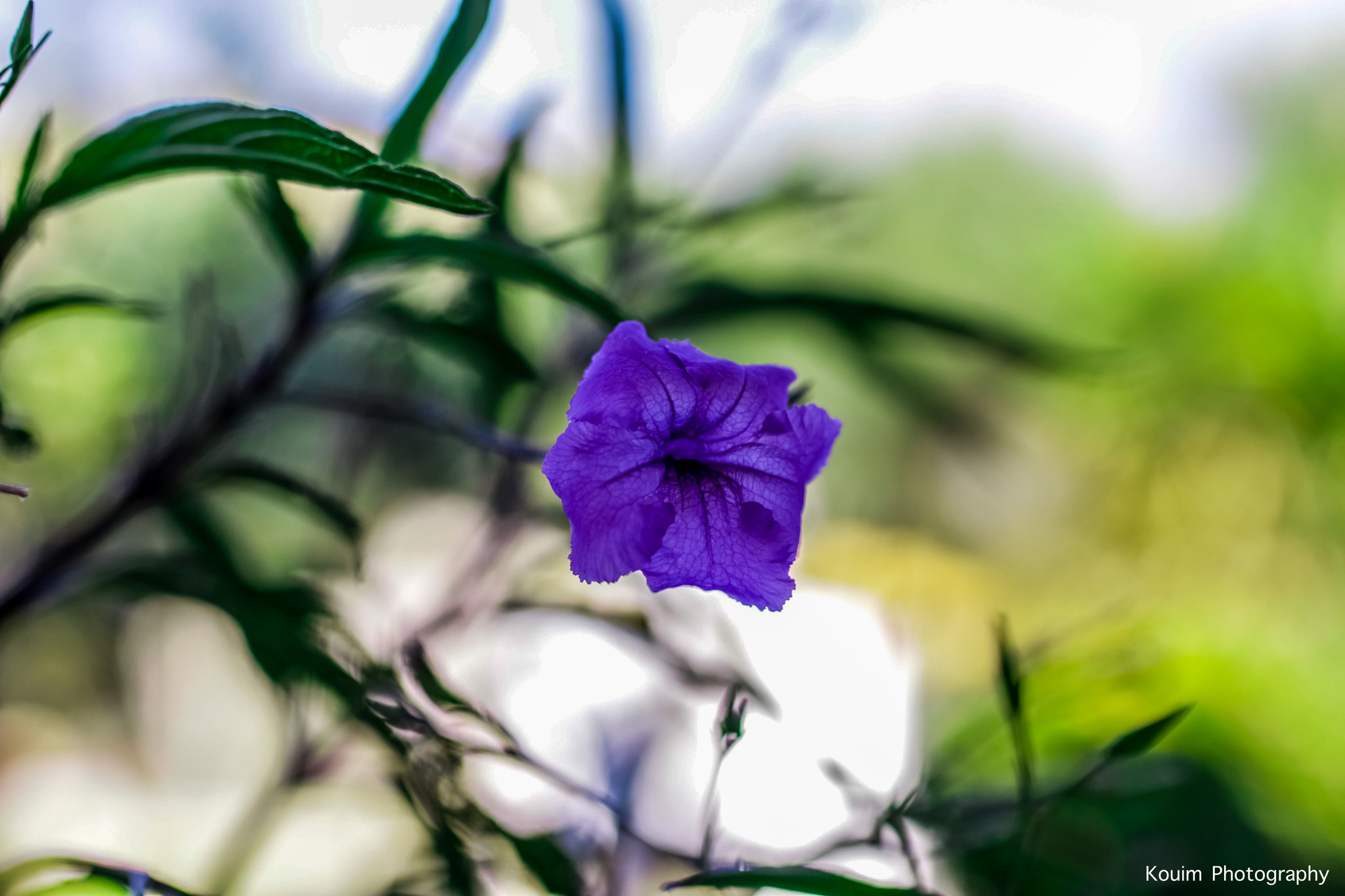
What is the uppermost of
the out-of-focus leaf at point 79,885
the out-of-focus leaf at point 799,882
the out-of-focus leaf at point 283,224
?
the out-of-focus leaf at point 283,224

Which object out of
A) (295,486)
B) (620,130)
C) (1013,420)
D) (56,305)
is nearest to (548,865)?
(295,486)

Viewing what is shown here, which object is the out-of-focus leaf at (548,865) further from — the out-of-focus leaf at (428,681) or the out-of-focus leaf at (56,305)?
the out-of-focus leaf at (56,305)

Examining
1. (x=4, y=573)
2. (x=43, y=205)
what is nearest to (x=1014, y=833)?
(x=43, y=205)

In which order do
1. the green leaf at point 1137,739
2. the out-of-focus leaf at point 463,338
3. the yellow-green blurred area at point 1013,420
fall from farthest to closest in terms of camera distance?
the yellow-green blurred area at point 1013,420, the out-of-focus leaf at point 463,338, the green leaf at point 1137,739

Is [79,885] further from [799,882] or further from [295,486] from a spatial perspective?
[799,882]

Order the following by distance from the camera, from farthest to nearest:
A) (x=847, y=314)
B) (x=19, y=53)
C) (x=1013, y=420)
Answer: (x=1013, y=420) < (x=847, y=314) < (x=19, y=53)

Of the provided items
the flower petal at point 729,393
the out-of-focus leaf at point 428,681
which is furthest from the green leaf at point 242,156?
the out-of-focus leaf at point 428,681

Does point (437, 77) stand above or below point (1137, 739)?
above

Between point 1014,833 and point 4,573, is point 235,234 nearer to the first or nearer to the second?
point 4,573
